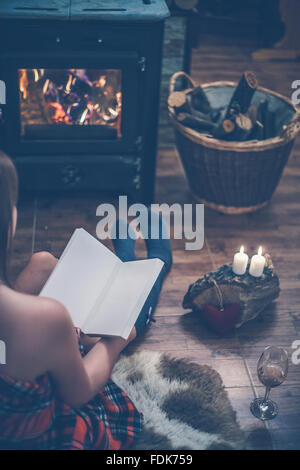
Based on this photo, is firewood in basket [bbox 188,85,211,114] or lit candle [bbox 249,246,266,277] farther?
firewood in basket [bbox 188,85,211,114]

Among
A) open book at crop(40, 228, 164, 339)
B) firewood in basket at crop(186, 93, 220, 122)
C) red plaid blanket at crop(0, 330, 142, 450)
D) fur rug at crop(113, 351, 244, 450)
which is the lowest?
fur rug at crop(113, 351, 244, 450)

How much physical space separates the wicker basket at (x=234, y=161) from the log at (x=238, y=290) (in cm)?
53

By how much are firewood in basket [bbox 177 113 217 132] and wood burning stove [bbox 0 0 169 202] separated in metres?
0.13

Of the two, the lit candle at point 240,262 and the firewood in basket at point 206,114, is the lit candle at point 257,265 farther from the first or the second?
the firewood in basket at point 206,114

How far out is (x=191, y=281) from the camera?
2525 millimetres

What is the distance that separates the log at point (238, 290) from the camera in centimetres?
222

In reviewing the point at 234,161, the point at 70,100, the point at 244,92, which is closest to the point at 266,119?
the point at 244,92

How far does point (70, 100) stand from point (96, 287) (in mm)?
1092

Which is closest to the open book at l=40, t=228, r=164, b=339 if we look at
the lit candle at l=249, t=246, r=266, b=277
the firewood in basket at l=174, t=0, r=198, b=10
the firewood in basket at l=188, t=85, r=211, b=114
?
the lit candle at l=249, t=246, r=266, b=277

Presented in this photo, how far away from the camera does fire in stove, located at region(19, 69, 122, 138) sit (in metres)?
2.54

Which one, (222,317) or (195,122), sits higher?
(195,122)

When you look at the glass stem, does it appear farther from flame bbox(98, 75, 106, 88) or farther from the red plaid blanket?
flame bbox(98, 75, 106, 88)

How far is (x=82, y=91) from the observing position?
8.48 ft

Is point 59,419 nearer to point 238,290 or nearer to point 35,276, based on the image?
point 35,276
